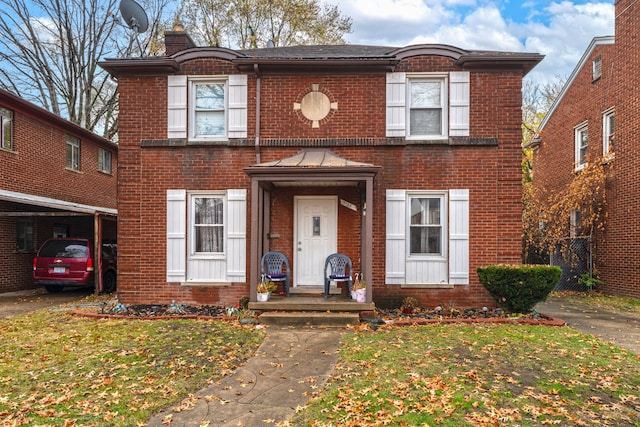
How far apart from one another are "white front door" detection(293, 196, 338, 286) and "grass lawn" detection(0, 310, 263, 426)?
237cm

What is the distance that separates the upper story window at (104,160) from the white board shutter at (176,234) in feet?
35.4

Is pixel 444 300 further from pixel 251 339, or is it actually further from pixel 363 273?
pixel 251 339

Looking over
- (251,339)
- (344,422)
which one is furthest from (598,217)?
(344,422)

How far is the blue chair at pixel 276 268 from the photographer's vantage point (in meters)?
9.03

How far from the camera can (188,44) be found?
1107 centimetres

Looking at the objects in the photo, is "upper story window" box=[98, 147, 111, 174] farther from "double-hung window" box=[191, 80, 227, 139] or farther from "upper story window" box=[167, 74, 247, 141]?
"double-hung window" box=[191, 80, 227, 139]

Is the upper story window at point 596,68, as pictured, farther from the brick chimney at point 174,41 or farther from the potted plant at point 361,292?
the brick chimney at point 174,41

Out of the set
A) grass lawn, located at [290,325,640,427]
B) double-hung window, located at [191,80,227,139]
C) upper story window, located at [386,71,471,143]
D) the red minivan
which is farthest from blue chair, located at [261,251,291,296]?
the red minivan

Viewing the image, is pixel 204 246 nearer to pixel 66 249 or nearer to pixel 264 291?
pixel 264 291

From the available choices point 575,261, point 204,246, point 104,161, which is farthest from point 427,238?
point 104,161

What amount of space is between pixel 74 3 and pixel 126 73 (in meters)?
17.2

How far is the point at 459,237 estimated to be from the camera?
9195 millimetres

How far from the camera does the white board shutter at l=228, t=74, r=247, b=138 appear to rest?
945cm

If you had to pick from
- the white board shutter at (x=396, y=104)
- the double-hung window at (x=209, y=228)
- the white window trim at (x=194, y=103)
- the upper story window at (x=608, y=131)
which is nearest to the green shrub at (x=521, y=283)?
the white board shutter at (x=396, y=104)
